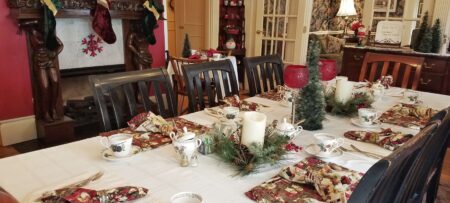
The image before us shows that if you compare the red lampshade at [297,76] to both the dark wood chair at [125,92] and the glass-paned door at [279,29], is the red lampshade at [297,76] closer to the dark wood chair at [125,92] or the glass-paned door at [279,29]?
the dark wood chair at [125,92]

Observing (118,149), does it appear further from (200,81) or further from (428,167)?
(428,167)

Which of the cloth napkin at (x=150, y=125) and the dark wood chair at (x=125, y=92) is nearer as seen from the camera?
the cloth napkin at (x=150, y=125)

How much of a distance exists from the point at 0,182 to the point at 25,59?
7.74 feet

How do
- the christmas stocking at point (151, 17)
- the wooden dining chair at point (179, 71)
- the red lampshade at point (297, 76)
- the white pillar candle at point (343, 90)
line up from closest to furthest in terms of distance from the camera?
the red lampshade at point (297, 76) < the white pillar candle at point (343, 90) < the wooden dining chair at point (179, 71) < the christmas stocking at point (151, 17)

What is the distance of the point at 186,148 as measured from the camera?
1.10 metres

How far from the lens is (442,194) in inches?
91.0

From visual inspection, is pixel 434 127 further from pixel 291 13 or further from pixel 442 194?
pixel 291 13

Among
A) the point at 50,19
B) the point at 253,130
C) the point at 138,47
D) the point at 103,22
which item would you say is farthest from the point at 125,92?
the point at 138,47

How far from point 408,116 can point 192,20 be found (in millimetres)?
4440

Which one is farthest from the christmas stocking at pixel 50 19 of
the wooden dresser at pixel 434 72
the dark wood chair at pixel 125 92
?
the wooden dresser at pixel 434 72

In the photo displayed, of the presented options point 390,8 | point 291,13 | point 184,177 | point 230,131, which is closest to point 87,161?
point 184,177

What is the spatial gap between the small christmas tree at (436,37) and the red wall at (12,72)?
4.01 metres

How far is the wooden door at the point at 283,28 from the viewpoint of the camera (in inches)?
177

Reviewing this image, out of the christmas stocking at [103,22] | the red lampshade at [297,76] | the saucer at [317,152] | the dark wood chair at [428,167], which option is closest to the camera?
the dark wood chair at [428,167]
